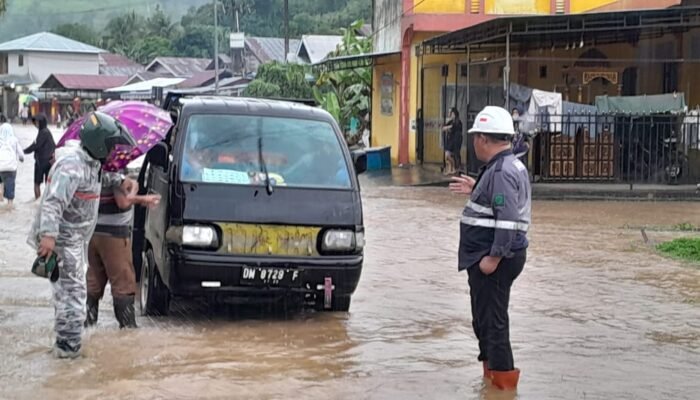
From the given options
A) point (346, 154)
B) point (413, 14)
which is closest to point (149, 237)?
point (346, 154)

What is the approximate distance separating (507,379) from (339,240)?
2.31m

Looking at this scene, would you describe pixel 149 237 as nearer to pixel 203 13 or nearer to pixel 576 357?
pixel 576 357

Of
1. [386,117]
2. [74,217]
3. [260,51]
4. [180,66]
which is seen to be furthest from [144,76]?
[74,217]

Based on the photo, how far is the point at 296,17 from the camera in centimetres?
10125

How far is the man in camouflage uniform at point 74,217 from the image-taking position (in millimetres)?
7180

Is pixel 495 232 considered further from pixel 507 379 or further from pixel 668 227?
pixel 668 227

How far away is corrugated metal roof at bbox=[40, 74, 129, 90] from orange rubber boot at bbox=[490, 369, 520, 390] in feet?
239

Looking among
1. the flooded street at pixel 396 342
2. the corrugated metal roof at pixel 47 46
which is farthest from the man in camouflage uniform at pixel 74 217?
the corrugated metal roof at pixel 47 46

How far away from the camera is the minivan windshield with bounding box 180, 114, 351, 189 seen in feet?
28.9

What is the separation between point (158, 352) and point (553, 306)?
160 inches

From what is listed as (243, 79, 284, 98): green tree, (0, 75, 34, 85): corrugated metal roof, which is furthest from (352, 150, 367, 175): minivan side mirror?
(0, 75, 34, 85): corrugated metal roof

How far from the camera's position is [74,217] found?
7.29 meters

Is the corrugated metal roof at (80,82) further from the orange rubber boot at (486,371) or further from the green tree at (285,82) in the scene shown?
the orange rubber boot at (486,371)

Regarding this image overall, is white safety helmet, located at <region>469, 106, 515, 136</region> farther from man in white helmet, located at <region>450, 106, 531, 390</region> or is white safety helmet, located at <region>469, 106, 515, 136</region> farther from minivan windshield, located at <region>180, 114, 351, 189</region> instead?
minivan windshield, located at <region>180, 114, 351, 189</region>
